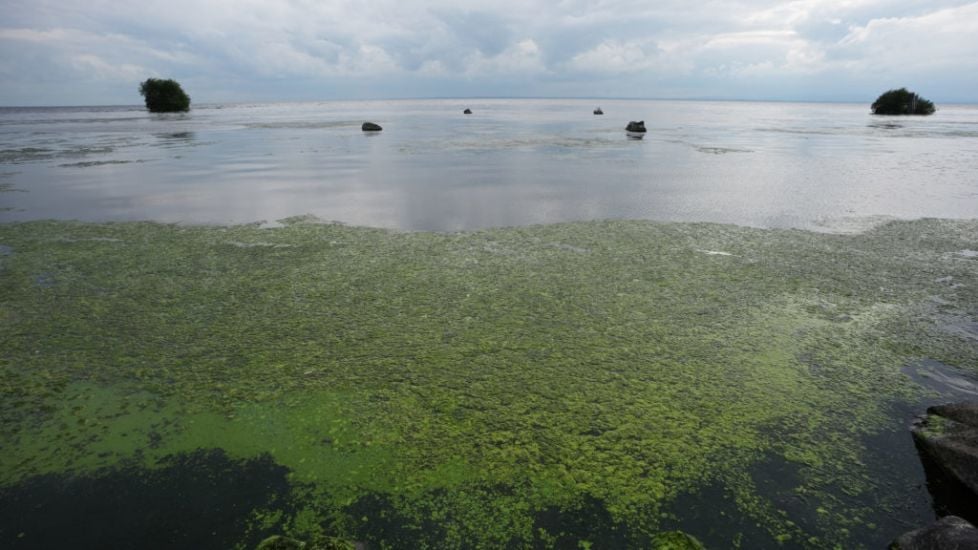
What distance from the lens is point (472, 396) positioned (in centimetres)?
310

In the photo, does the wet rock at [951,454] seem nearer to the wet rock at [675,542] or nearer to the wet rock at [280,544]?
the wet rock at [675,542]

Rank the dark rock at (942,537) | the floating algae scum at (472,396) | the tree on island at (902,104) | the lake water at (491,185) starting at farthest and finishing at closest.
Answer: the tree on island at (902,104) → the lake water at (491,185) → the floating algae scum at (472,396) → the dark rock at (942,537)

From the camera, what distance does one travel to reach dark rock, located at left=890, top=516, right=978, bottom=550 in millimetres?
1916

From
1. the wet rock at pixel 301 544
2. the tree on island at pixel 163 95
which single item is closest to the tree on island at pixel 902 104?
the wet rock at pixel 301 544

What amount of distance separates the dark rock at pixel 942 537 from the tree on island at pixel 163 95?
6510 centimetres

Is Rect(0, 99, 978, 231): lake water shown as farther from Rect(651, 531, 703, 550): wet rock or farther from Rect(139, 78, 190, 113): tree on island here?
Rect(139, 78, 190, 113): tree on island

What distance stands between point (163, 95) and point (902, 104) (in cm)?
7227

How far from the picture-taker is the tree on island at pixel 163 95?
53625 millimetres

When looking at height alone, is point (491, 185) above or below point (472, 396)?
above

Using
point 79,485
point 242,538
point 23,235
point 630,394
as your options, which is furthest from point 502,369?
point 23,235

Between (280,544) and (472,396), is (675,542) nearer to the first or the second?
(472,396)

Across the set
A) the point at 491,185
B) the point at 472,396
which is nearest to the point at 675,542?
the point at 472,396

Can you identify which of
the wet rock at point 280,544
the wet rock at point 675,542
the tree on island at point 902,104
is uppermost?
the tree on island at point 902,104

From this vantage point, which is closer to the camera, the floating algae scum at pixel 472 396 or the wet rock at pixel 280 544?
the wet rock at pixel 280 544
